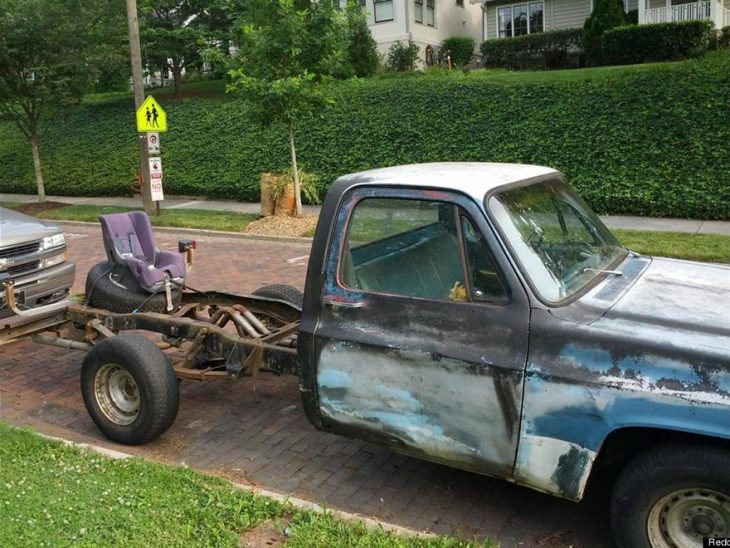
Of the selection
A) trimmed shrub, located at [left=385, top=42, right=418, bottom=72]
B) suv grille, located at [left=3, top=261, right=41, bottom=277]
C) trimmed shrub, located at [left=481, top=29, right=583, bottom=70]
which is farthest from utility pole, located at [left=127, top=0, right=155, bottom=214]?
trimmed shrub, located at [left=481, top=29, right=583, bottom=70]

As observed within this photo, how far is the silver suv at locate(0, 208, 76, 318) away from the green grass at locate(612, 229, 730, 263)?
7430 mm

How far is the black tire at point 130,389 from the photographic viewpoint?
4.38 meters

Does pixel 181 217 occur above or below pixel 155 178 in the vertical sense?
below

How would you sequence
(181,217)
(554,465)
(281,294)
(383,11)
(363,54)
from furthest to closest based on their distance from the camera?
(383,11) < (363,54) < (181,217) < (281,294) < (554,465)

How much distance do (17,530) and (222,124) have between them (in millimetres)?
17286

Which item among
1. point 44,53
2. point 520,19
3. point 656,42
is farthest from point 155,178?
point 520,19

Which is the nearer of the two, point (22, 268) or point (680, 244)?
point (22, 268)

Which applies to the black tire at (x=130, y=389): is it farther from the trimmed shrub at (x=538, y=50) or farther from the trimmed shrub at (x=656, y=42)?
the trimmed shrub at (x=538, y=50)

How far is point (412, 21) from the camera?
97.2 feet

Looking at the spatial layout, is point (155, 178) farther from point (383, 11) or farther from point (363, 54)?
point (383, 11)

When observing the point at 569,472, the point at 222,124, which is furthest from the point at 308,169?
the point at 569,472

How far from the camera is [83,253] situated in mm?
12258

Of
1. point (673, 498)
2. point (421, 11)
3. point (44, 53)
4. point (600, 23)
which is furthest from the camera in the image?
point (421, 11)

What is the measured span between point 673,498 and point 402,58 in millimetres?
26674
